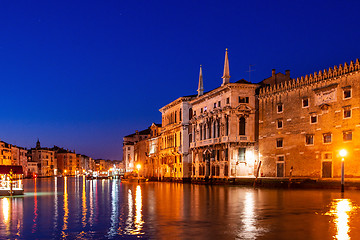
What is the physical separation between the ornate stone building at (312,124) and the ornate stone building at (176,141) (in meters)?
19.8

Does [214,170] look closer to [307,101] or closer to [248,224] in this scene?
[307,101]

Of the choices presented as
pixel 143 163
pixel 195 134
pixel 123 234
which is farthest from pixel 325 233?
pixel 143 163

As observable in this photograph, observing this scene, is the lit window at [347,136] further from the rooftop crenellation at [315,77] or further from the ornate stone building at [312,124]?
the rooftop crenellation at [315,77]

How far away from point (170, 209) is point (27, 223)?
22.9 feet

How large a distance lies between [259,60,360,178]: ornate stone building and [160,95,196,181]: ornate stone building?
1979cm

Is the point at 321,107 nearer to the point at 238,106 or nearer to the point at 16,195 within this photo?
the point at 238,106

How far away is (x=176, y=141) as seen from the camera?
7538 centimetres

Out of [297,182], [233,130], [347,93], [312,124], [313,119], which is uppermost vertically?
[347,93]

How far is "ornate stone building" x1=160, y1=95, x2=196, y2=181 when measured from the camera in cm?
7175

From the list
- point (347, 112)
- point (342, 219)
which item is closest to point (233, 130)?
point (347, 112)

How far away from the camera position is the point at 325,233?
12852 mm

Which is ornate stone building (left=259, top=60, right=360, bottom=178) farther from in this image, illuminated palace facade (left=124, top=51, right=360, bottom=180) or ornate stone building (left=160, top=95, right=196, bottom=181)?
ornate stone building (left=160, top=95, right=196, bottom=181)

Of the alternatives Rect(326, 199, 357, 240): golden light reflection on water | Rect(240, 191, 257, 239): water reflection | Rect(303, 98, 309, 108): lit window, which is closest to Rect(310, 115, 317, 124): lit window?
Rect(303, 98, 309, 108): lit window

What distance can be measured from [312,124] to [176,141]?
1297 inches
